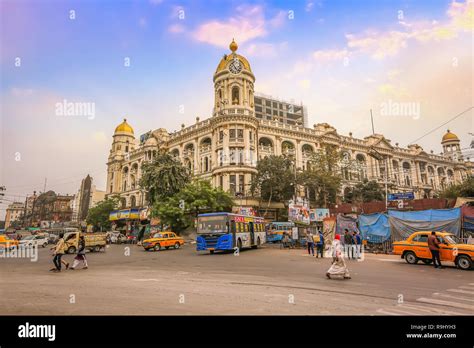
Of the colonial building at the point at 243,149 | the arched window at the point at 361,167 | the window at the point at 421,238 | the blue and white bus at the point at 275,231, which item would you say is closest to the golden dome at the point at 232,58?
the colonial building at the point at 243,149

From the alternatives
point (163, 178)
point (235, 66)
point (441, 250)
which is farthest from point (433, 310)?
point (235, 66)

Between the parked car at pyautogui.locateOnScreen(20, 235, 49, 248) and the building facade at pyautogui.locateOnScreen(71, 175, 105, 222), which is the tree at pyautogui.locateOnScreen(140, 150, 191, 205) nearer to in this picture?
the parked car at pyautogui.locateOnScreen(20, 235, 49, 248)

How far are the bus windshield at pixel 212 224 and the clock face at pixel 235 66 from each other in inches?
1238

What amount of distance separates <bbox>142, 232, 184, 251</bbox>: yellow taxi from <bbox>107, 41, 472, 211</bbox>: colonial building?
573 inches

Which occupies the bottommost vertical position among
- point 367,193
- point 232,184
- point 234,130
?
point 367,193

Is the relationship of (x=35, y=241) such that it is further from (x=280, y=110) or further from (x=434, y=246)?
(x=280, y=110)

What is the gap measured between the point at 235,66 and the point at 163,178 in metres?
22.1

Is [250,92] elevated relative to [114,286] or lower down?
elevated

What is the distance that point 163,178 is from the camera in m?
37.0

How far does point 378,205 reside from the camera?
30.2 metres

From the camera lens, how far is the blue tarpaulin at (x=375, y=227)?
2033 centimetres
